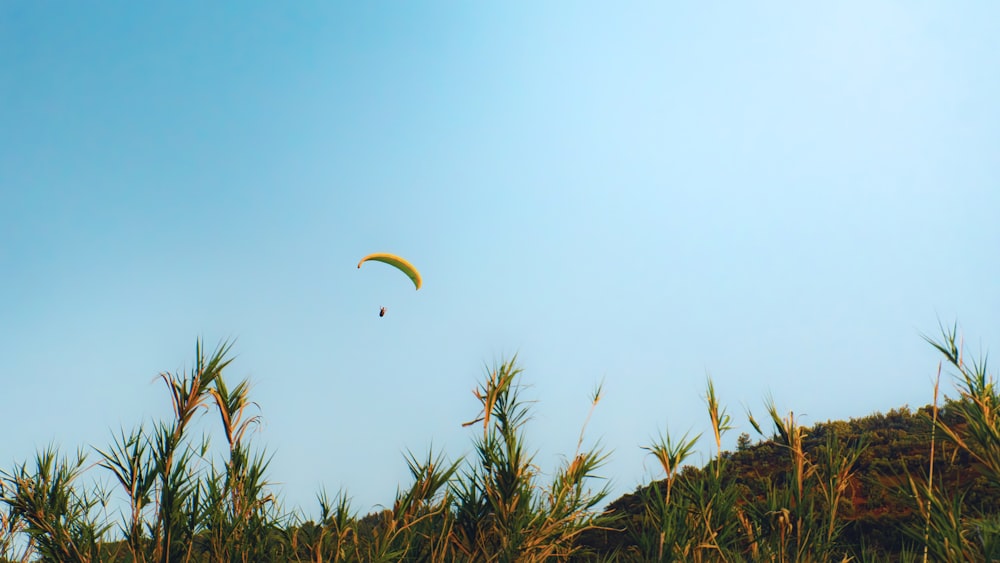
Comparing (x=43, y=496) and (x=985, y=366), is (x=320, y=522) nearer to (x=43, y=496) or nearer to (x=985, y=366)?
(x=43, y=496)

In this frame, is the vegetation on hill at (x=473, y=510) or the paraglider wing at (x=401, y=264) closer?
the vegetation on hill at (x=473, y=510)

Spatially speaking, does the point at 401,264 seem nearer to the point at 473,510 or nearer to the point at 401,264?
the point at 401,264

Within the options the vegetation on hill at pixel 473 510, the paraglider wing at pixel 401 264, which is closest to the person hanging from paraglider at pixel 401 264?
the paraglider wing at pixel 401 264

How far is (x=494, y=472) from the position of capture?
27.7 feet

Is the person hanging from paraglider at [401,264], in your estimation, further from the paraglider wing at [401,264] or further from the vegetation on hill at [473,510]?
the vegetation on hill at [473,510]

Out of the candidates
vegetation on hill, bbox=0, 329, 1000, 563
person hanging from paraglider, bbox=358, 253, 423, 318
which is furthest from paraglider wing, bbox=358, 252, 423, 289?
vegetation on hill, bbox=0, 329, 1000, 563

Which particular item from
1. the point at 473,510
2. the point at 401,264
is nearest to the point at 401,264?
the point at 401,264

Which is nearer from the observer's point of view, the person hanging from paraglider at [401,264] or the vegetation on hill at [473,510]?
the vegetation on hill at [473,510]

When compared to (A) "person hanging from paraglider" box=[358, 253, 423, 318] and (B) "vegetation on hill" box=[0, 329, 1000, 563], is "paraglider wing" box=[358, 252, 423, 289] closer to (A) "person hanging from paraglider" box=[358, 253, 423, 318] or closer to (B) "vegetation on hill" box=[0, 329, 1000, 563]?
(A) "person hanging from paraglider" box=[358, 253, 423, 318]

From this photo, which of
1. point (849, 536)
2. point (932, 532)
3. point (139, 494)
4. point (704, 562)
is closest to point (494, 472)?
point (704, 562)

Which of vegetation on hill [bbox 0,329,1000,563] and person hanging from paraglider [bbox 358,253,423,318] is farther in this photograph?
person hanging from paraglider [bbox 358,253,423,318]

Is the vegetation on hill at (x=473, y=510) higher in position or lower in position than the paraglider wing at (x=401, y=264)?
lower

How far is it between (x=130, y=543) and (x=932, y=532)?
739 centimetres

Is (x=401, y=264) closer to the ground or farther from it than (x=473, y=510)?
farther from it
